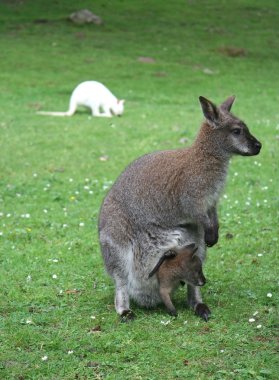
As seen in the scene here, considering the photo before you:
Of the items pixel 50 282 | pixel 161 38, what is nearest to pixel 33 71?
pixel 161 38

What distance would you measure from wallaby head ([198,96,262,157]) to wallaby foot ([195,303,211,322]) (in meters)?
1.23

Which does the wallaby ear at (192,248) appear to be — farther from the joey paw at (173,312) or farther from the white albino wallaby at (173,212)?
the joey paw at (173,312)

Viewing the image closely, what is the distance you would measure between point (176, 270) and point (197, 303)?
0.35 metres

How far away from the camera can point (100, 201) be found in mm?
9945

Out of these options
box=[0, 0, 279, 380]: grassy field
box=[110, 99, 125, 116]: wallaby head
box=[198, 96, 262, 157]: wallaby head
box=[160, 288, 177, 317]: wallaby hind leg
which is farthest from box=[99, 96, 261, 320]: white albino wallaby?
box=[110, 99, 125, 116]: wallaby head

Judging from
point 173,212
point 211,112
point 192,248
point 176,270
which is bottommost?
point 176,270

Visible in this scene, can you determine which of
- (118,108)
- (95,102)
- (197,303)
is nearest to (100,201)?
(197,303)

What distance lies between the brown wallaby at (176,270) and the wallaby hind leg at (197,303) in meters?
0.14

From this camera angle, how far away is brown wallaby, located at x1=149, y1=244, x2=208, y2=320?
18.4ft

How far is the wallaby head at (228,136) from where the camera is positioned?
5.71 meters

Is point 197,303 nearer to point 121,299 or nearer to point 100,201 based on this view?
point 121,299

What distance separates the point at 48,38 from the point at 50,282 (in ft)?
72.3

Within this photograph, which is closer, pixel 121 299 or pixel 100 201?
pixel 121 299

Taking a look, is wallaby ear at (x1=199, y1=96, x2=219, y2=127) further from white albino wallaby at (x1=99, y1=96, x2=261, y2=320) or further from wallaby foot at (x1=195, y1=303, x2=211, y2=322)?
wallaby foot at (x1=195, y1=303, x2=211, y2=322)
